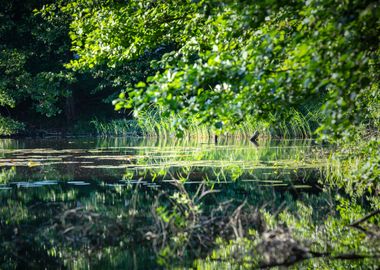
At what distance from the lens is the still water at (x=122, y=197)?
260 inches

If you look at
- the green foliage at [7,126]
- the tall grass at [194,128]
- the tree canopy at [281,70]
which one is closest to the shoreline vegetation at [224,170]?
the tree canopy at [281,70]

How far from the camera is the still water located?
660 centimetres

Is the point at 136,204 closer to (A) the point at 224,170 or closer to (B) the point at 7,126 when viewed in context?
(A) the point at 224,170

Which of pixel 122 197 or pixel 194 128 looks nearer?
pixel 122 197

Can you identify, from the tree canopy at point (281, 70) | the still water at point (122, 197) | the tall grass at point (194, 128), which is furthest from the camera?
the tall grass at point (194, 128)

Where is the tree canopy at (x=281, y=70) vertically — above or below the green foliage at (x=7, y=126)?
above

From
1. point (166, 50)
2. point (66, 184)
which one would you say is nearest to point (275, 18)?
point (66, 184)

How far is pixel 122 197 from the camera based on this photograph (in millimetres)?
10109

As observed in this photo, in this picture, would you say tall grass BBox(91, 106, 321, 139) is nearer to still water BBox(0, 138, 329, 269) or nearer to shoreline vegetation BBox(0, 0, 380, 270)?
still water BBox(0, 138, 329, 269)

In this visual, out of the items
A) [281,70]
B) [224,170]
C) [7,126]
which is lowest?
[224,170]

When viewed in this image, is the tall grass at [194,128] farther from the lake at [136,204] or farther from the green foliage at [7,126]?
the lake at [136,204]

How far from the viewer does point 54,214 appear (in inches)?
341

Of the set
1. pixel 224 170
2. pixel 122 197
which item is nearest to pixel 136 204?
pixel 122 197

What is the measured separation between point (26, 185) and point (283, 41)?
240 inches
